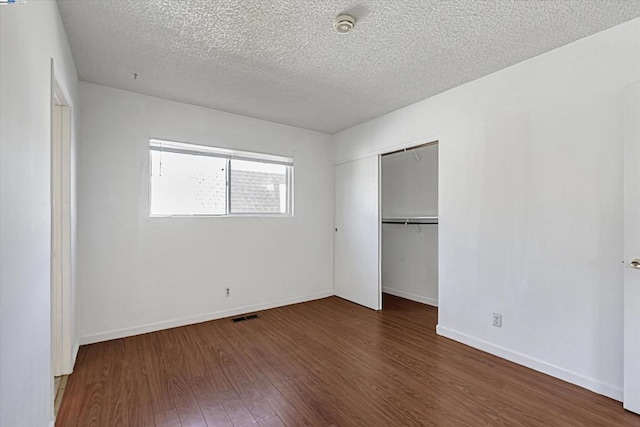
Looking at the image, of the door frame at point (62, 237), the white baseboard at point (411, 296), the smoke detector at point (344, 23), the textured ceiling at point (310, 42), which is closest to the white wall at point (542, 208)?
the textured ceiling at point (310, 42)

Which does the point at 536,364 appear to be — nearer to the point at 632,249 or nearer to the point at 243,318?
the point at 632,249

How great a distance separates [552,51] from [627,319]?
204cm

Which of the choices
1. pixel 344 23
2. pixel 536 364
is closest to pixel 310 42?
pixel 344 23

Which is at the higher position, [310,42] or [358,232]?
[310,42]

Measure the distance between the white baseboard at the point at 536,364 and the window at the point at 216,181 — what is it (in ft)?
8.64

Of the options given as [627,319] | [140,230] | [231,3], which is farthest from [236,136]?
[627,319]

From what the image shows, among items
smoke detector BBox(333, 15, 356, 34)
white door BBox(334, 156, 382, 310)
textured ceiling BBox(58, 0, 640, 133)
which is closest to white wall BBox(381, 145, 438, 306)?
white door BBox(334, 156, 382, 310)

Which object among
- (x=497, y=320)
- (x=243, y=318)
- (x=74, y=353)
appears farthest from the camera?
(x=243, y=318)

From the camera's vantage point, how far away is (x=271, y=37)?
2.23 metres

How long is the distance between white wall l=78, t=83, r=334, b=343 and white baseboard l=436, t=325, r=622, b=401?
214cm

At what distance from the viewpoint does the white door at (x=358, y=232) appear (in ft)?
13.4

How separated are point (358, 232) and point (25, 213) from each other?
357 cm

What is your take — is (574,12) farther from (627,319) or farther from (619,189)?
(627,319)

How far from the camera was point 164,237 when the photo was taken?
3371 mm
